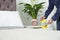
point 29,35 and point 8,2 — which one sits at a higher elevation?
point 8,2

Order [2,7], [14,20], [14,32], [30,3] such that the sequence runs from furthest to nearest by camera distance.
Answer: [30,3], [2,7], [14,20], [14,32]

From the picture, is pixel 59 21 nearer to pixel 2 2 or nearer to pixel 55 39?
pixel 55 39

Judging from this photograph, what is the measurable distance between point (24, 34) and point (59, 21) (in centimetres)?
73

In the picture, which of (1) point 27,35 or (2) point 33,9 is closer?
(1) point 27,35

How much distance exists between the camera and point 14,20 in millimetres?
2621

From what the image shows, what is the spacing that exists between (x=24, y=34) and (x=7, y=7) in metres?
2.25

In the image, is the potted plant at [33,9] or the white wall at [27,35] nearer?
the white wall at [27,35]

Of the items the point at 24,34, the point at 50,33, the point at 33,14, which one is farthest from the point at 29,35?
the point at 33,14

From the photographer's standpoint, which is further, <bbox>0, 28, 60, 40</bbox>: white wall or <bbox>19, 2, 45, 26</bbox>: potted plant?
<bbox>19, 2, 45, 26</bbox>: potted plant

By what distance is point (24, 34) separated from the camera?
1448mm

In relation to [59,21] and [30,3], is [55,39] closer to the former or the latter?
[59,21]

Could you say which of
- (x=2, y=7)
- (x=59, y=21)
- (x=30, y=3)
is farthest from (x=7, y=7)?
(x=59, y=21)

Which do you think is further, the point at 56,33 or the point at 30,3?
the point at 30,3

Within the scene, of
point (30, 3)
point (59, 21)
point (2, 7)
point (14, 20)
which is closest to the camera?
point (59, 21)
